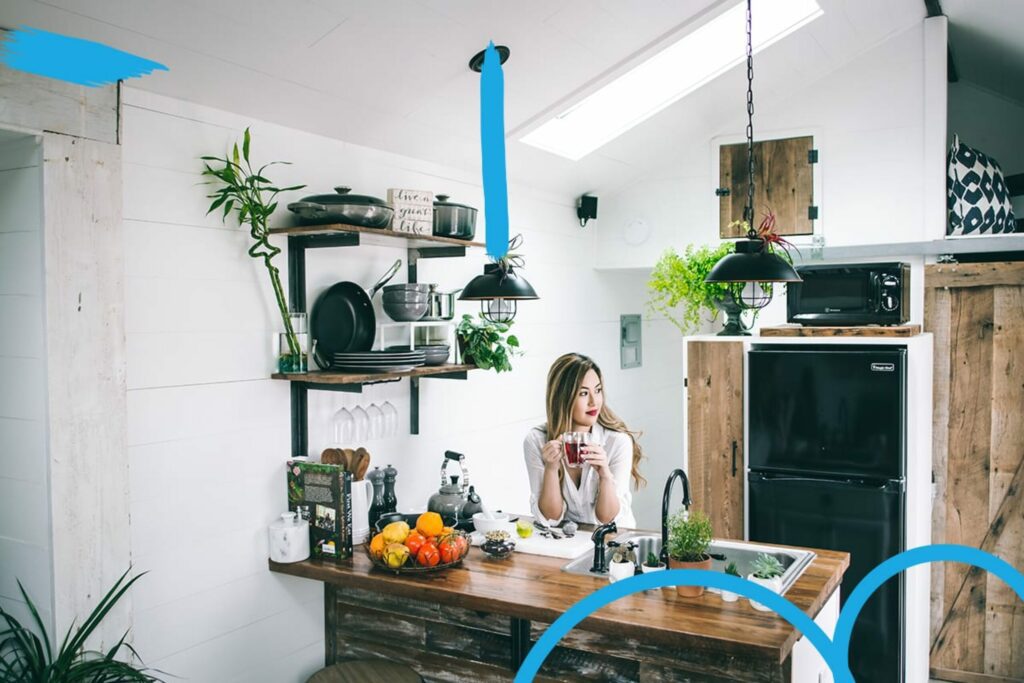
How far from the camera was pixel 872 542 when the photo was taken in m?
3.57

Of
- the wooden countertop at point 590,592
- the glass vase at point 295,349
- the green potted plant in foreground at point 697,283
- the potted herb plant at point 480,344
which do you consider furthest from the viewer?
the green potted plant in foreground at point 697,283

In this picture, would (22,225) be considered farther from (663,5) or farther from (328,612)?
(663,5)

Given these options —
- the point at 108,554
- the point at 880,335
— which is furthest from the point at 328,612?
the point at 880,335

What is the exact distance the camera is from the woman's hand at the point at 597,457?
297 centimetres

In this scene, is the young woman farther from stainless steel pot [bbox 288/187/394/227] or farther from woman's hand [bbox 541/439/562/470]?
stainless steel pot [bbox 288/187/394/227]

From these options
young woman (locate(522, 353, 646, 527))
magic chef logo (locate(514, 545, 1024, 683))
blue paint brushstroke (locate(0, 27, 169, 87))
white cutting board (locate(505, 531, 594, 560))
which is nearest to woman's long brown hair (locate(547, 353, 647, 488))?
young woman (locate(522, 353, 646, 527))

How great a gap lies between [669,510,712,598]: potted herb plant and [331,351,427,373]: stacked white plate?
1103 millimetres

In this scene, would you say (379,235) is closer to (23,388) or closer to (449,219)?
(449,219)

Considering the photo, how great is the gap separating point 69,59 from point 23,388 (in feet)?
2.89

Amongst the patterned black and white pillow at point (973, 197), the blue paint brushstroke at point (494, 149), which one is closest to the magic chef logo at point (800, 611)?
the blue paint brushstroke at point (494, 149)

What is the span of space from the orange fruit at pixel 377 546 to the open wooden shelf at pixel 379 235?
1019 millimetres

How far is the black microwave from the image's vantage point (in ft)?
11.8

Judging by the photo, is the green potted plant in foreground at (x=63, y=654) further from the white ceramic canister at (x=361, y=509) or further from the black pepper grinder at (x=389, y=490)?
the black pepper grinder at (x=389, y=490)

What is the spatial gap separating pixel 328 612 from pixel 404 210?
1494 millimetres
